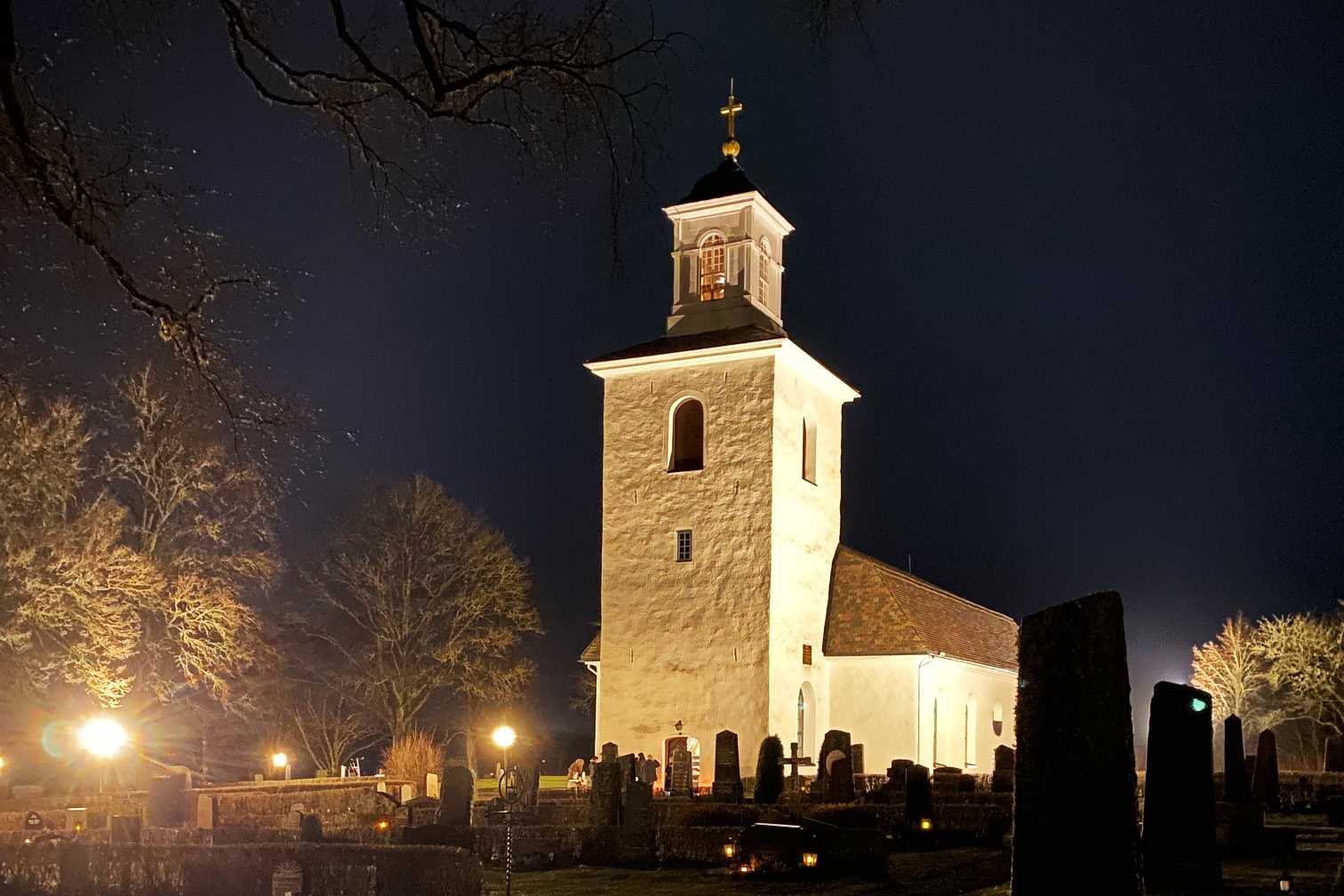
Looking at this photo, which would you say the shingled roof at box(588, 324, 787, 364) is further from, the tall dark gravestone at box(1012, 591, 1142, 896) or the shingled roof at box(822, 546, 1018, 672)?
the tall dark gravestone at box(1012, 591, 1142, 896)

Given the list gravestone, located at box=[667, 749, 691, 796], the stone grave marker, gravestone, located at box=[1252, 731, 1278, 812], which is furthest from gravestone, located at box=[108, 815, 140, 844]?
gravestone, located at box=[1252, 731, 1278, 812]

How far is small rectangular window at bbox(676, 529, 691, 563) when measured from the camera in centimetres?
3234

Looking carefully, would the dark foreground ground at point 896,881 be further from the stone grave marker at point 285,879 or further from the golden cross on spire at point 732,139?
the golden cross on spire at point 732,139

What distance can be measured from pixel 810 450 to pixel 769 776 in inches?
508

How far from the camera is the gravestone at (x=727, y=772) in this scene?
75.4ft

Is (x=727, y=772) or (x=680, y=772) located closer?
(x=727, y=772)

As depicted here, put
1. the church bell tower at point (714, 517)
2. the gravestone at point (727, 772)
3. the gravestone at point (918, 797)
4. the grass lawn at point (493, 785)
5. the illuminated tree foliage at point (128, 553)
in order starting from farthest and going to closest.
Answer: the grass lawn at point (493, 785), the church bell tower at point (714, 517), the illuminated tree foliage at point (128, 553), the gravestone at point (727, 772), the gravestone at point (918, 797)

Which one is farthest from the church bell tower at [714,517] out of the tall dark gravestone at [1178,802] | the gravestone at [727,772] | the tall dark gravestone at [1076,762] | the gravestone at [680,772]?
the tall dark gravestone at [1076,762]

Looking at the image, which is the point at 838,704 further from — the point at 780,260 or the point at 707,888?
the point at 707,888

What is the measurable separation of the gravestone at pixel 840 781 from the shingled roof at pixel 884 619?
9.89 meters

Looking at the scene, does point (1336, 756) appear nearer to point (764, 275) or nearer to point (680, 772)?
point (680, 772)

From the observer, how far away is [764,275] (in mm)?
35156

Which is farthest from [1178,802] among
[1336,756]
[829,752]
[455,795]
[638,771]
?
[1336,756]

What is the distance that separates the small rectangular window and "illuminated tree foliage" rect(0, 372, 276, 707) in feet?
30.0
